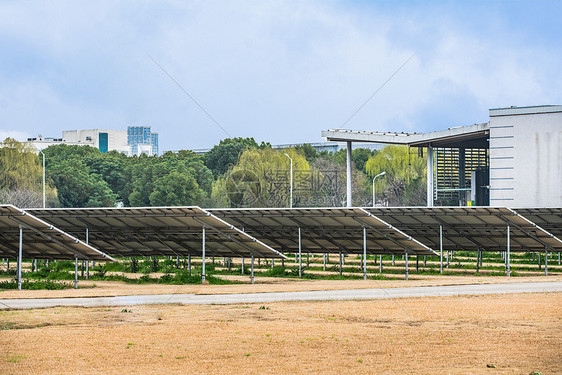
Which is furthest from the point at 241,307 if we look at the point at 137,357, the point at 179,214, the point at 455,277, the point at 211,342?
the point at 455,277

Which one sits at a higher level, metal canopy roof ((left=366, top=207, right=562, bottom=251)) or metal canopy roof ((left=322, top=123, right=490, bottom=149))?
metal canopy roof ((left=322, top=123, right=490, bottom=149))

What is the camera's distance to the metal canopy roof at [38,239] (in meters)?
35.1

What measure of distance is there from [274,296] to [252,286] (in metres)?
5.53

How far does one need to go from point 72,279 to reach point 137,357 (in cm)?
2443

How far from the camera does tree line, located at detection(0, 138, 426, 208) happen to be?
105 m

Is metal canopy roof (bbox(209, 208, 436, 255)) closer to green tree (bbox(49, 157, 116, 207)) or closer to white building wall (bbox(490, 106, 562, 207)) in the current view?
white building wall (bbox(490, 106, 562, 207))

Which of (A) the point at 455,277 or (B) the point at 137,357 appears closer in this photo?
(B) the point at 137,357

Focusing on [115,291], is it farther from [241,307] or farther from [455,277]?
[455,277]

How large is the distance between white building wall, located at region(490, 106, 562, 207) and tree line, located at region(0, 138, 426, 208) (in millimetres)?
31145

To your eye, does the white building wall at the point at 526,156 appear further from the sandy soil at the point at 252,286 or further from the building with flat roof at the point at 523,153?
the sandy soil at the point at 252,286

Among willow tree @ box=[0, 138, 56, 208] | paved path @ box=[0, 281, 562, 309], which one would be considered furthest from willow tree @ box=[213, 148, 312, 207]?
paved path @ box=[0, 281, 562, 309]

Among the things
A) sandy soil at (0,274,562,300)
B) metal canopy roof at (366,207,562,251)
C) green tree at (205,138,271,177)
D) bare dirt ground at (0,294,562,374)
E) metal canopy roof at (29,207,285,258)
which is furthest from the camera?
green tree at (205,138,271,177)

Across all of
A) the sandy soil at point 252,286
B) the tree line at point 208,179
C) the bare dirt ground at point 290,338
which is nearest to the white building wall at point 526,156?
the sandy soil at point 252,286

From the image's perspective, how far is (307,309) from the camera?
2619 cm
